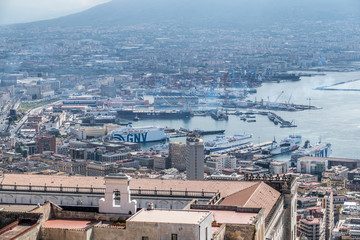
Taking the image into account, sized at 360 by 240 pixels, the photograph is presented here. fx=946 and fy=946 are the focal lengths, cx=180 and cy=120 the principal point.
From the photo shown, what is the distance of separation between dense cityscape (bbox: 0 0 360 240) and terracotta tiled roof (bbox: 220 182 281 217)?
42 millimetres

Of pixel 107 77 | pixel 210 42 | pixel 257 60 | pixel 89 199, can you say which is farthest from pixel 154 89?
pixel 89 199

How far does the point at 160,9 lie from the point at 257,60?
45.1 m

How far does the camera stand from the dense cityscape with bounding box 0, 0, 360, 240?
27.9 ft

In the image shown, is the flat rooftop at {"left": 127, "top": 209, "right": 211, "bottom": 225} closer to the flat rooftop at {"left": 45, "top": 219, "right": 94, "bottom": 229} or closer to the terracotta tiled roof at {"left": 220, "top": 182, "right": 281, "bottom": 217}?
the flat rooftop at {"left": 45, "top": 219, "right": 94, "bottom": 229}

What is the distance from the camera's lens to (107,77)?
85938 millimetres

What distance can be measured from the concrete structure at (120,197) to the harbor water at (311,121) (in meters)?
32.6

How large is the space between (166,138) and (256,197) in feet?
127

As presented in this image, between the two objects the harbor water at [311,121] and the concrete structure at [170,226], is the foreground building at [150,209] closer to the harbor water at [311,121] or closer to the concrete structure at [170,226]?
the concrete structure at [170,226]

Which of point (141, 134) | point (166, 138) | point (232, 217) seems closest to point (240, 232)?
point (232, 217)

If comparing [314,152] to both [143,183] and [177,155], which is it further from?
[143,183]

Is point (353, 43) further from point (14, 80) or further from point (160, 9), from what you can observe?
point (14, 80)

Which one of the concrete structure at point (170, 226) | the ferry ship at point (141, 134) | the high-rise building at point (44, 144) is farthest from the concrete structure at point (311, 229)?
A: the ferry ship at point (141, 134)

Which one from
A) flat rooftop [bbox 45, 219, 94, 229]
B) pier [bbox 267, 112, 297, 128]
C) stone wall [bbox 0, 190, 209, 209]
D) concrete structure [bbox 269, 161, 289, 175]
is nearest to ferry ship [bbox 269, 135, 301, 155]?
concrete structure [bbox 269, 161, 289, 175]

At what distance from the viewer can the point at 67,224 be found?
825 cm
